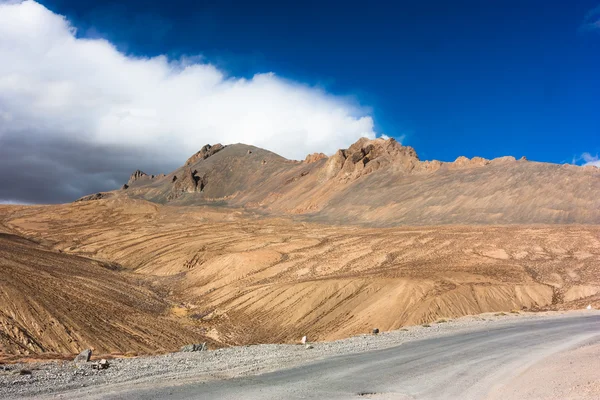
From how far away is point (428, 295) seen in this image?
2780 cm

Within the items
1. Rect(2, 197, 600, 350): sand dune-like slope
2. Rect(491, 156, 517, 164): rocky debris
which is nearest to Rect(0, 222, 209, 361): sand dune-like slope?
Rect(2, 197, 600, 350): sand dune-like slope

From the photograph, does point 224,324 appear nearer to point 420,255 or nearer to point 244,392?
point 244,392

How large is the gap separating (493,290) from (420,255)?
1511cm

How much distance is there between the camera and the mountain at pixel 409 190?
236 ft

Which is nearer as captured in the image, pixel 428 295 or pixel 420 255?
pixel 428 295

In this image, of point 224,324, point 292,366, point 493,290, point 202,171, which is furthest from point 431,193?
point 202,171

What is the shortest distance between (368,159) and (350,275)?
3429 inches

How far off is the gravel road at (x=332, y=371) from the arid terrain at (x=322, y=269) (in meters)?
7.20

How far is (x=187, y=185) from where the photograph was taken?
17162 cm

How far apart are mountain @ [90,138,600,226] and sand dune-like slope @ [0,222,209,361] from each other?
189 feet

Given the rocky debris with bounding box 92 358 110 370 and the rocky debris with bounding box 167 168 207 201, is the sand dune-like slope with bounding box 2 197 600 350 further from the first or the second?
the rocky debris with bounding box 167 168 207 201

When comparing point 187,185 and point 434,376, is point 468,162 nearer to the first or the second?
point 434,376

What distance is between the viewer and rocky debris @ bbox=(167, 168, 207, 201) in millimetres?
169750

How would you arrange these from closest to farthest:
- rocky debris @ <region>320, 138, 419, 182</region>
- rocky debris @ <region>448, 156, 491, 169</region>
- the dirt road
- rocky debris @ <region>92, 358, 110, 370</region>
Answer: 1. the dirt road
2. rocky debris @ <region>92, 358, 110, 370</region>
3. rocky debris @ <region>448, 156, 491, 169</region>
4. rocky debris @ <region>320, 138, 419, 182</region>
